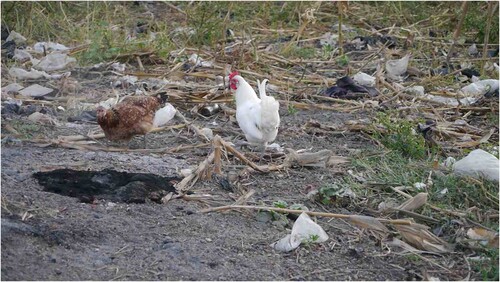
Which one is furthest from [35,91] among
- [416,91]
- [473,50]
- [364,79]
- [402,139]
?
[473,50]

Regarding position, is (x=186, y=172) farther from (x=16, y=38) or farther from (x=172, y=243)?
(x=16, y=38)

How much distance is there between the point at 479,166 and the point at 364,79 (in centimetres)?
232

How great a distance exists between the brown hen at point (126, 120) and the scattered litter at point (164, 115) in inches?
4.4

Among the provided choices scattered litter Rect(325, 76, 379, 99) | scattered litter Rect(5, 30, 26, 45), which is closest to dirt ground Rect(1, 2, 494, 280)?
scattered litter Rect(325, 76, 379, 99)

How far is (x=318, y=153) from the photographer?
189 inches

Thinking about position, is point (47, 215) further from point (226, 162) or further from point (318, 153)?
point (318, 153)

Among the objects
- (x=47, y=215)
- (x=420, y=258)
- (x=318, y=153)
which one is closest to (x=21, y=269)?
(x=47, y=215)

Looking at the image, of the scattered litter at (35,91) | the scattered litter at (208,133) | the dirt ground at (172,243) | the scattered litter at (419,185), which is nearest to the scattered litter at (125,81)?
the scattered litter at (35,91)

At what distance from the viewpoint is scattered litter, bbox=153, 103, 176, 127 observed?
5410mm

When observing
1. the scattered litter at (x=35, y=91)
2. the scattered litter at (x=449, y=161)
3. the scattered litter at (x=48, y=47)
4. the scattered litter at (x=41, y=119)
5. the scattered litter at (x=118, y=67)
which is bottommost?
the scattered litter at (x=48, y=47)

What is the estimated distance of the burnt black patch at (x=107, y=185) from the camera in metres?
4.09

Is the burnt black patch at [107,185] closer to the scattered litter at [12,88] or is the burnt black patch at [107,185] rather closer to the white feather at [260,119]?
the white feather at [260,119]

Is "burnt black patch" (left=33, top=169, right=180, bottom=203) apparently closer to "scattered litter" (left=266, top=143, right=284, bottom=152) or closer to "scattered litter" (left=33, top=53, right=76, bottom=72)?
"scattered litter" (left=266, top=143, right=284, bottom=152)

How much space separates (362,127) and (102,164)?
1816mm
